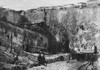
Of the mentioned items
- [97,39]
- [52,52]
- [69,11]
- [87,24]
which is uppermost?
[69,11]

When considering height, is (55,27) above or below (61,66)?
above

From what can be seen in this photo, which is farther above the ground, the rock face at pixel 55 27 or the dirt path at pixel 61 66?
the rock face at pixel 55 27

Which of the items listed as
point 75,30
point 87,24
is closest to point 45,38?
point 75,30

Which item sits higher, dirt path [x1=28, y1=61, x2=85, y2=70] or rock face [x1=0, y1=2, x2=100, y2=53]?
rock face [x1=0, y1=2, x2=100, y2=53]

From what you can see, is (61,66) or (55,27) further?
(55,27)

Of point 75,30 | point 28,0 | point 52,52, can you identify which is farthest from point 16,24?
point 75,30

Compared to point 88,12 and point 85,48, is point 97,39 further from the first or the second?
point 88,12

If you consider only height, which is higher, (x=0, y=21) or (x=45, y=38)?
(x=0, y=21)

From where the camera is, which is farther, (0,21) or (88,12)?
(0,21)
